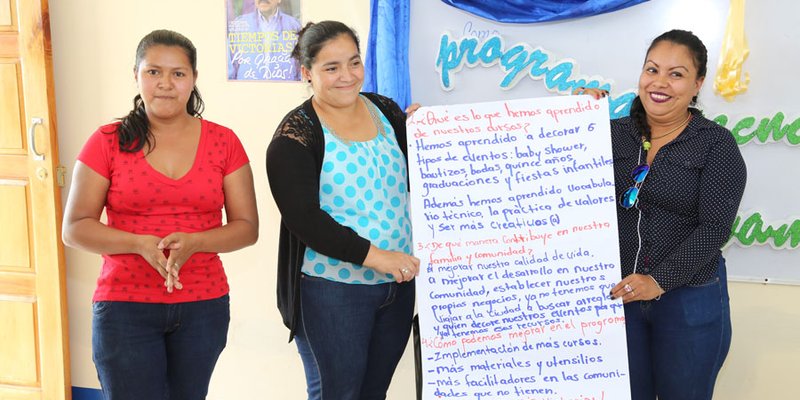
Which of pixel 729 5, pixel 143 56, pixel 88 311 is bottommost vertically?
pixel 88 311

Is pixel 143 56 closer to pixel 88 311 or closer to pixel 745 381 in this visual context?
pixel 88 311

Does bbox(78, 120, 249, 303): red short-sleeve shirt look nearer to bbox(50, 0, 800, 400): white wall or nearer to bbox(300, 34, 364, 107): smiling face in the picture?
bbox(300, 34, 364, 107): smiling face

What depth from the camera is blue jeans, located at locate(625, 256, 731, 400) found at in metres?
1.75

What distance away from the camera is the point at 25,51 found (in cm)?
287

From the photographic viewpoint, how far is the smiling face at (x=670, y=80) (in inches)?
68.9

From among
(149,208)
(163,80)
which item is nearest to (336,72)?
(163,80)

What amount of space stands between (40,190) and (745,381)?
2.84 meters

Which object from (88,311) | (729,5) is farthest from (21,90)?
(729,5)

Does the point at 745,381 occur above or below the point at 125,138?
below

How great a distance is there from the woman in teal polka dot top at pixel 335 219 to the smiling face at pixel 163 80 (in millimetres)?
301

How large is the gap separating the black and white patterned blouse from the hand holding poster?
0.11 metres

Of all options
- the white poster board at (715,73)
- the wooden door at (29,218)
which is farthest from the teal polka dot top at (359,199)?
the wooden door at (29,218)

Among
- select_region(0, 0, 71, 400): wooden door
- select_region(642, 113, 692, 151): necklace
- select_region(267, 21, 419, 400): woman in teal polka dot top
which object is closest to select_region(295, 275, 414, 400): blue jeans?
select_region(267, 21, 419, 400): woman in teal polka dot top

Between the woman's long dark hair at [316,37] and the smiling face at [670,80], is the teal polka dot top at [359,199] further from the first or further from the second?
the smiling face at [670,80]
